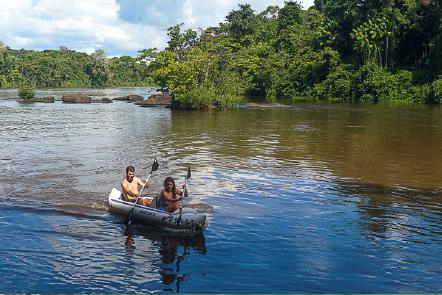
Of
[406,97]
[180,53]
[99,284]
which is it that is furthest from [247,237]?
[406,97]

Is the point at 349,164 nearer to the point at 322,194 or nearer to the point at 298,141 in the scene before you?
the point at 322,194

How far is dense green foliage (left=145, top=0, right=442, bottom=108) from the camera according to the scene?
4153 centimetres

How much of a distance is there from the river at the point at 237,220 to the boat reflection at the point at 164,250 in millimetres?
34

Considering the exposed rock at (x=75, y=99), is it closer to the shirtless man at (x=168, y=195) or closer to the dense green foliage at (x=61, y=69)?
the shirtless man at (x=168, y=195)

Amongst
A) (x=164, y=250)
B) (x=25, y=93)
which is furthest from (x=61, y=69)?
(x=164, y=250)

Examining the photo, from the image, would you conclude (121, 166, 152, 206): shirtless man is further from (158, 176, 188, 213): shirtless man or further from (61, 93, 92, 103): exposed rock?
Result: (61, 93, 92, 103): exposed rock

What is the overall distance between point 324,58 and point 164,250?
189 ft

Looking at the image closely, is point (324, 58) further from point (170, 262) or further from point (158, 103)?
point (170, 262)

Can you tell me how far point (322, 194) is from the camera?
39.1 ft

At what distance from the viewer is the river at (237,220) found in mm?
7055

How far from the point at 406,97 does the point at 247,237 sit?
4998 centimetres

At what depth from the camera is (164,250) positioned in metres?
8.36

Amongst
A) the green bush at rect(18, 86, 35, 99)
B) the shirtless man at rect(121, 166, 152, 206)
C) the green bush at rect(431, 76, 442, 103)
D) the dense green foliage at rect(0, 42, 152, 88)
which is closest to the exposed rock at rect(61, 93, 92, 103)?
the green bush at rect(18, 86, 35, 99)

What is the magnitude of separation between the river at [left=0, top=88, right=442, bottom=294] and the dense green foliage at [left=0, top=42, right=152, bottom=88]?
3702 inches
